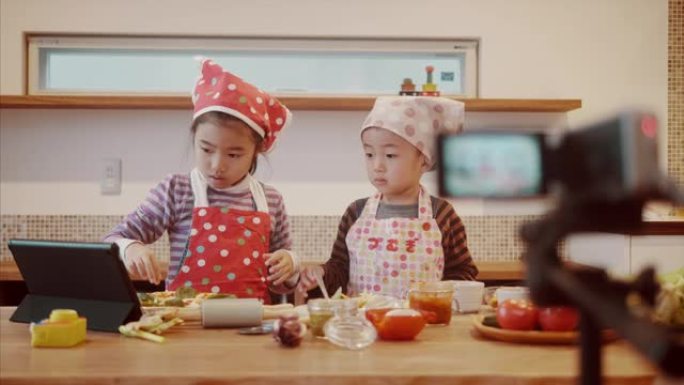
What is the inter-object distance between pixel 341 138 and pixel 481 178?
2.90m

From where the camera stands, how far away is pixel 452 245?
2.28m

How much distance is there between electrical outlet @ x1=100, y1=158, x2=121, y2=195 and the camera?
11.2 ft

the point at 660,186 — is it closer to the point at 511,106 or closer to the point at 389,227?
the point at 389,227

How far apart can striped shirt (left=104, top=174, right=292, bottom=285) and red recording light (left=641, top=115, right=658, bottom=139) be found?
1.75 metres

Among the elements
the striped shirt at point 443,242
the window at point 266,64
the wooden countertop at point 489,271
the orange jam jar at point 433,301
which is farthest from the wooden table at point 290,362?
the window at point 266,64

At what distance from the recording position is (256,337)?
141 centimetres

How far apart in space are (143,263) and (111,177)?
181 cm

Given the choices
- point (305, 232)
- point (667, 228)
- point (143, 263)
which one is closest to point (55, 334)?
point (143, 263)

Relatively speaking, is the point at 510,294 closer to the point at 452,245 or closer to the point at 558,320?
the point at 558,320

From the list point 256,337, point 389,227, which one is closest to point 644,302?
point 256,337

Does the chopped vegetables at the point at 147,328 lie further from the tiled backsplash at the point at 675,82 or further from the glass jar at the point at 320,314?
the tiled backsplash at the point at 675,82

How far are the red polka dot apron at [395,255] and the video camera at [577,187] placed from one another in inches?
63.1

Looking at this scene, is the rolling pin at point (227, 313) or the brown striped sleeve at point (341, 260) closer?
the rolling pin at point (227, 313)

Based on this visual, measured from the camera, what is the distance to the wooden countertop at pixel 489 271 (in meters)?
2.99
